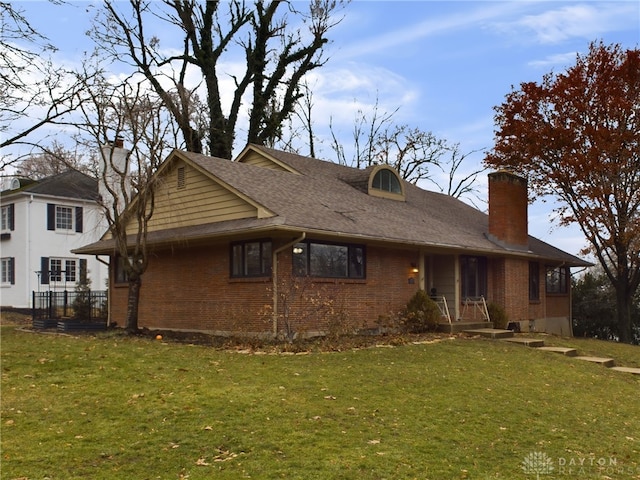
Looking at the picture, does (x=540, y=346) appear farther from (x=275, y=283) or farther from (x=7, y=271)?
(x=7, y=271)

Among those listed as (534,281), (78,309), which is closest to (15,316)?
(78,309)

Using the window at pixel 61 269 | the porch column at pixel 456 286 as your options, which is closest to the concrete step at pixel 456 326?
the porch column at pixel 456 286

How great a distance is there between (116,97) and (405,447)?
13.8 metres

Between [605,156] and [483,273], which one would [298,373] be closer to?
[483,273]

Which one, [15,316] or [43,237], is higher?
[43,237]

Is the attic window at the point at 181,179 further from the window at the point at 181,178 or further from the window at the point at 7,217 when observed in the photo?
the window at the point at 7,217

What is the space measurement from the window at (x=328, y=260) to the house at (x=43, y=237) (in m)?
18.9

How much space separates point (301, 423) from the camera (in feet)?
25.9

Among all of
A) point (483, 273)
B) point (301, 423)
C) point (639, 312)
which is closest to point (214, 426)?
point (301, 423)

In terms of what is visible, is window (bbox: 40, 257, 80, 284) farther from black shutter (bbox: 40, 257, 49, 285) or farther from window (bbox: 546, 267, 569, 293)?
window (bbox: 546, 267, 569, 293)

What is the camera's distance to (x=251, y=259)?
1656cm

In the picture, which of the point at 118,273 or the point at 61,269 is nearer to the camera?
the point at 118,273

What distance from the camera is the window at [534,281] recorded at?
2566 centimetres

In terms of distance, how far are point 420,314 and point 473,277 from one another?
4.93 m
